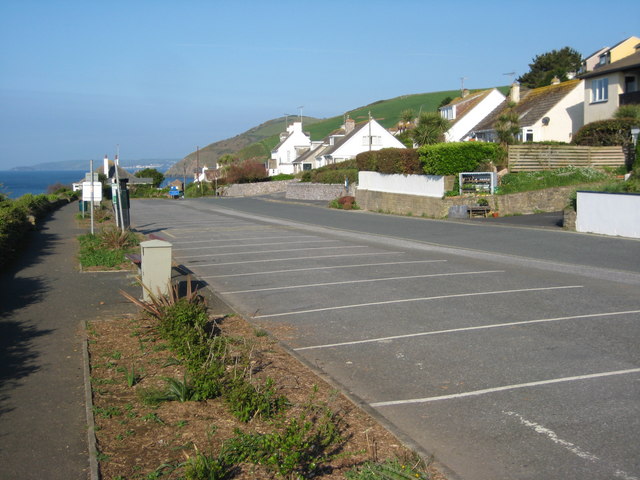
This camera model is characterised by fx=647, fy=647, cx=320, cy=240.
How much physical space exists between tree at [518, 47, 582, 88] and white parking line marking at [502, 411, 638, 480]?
8341 cm

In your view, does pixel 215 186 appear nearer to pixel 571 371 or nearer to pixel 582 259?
pixel 582 259

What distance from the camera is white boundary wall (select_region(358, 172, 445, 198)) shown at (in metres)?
34.9

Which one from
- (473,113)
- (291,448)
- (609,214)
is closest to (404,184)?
(609,214)

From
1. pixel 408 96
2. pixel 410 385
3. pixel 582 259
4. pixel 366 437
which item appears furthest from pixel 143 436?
pixel 408 96

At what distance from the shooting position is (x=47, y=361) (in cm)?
782

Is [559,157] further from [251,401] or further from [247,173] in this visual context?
[247,173]

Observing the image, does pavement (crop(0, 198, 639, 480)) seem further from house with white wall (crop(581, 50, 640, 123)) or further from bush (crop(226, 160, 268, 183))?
bush (crop(226, 160, 268, 183))

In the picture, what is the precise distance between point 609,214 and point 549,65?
2830 inches

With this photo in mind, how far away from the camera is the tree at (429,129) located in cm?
4650

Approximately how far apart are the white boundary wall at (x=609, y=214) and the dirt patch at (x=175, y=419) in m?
16.3

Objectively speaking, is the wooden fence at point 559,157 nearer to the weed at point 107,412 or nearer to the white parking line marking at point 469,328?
the white parking line marking at point 469,328

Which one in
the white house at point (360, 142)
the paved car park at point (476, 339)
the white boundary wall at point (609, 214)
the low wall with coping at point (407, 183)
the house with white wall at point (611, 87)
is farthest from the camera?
the white house at point (360, 142)

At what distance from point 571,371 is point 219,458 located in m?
4.38

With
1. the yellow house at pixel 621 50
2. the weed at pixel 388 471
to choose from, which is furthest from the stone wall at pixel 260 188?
the weed at pixel 388 471
